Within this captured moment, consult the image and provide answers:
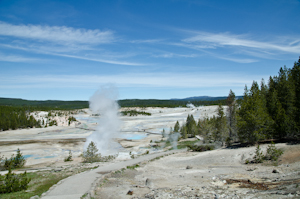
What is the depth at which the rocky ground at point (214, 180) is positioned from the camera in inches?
395

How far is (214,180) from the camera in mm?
13320

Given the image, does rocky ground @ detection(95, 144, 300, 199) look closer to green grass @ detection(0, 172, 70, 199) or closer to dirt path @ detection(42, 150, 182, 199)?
dirt path @ detection(42, 150, 182, 199)

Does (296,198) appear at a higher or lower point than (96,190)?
higher

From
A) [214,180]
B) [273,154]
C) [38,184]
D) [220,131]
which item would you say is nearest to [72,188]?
[38,184]

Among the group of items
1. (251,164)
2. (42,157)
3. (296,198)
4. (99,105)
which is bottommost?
(42,157)

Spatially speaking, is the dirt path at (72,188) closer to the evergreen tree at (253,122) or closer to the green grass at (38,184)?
the green grass at (38,184)

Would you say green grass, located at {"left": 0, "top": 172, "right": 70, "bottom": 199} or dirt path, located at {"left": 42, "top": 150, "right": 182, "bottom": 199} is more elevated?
dirt path, located at {"left": 42, "top": 150, "right": 182, "bottom": 199}

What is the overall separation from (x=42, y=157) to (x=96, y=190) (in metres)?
22.4

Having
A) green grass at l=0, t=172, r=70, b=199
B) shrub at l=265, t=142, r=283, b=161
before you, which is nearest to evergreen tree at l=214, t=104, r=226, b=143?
shrub at l=265, t=142, r=283, b=161

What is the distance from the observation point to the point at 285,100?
28531 mm

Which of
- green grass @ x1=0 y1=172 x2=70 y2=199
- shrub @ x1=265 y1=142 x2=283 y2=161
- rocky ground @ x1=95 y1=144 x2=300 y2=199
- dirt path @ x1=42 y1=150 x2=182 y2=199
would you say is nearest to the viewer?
rocky ground @ x1=95 y1=144 x2=300 y2=199

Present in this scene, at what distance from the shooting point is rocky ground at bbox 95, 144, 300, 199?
32.9 ft

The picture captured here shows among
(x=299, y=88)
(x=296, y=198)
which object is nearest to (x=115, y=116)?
(x=299, y=88)

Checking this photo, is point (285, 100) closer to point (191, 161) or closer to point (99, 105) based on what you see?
point (191, 161)
